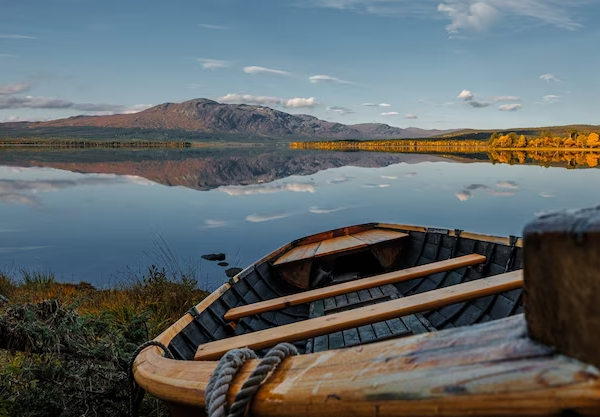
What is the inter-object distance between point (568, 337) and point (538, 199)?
102 feet

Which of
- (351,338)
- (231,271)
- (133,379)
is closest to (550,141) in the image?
(231,271)

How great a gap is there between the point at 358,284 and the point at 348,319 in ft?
5.90

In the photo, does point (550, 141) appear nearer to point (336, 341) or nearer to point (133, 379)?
point (336, 341)

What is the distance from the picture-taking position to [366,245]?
7.53 m

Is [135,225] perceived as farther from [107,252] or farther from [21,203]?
[21,203]

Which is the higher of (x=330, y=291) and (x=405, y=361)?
(x=405, y=361)

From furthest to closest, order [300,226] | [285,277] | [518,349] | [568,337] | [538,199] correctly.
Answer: [538,199]
[300,226]
[285,277]
[518,349]
[568,337]

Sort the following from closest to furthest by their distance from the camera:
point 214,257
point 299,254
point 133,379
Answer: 1. point 133,379
2. point 299,254
3. point 214,257

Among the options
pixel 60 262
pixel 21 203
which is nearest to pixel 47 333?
pixel 60 262

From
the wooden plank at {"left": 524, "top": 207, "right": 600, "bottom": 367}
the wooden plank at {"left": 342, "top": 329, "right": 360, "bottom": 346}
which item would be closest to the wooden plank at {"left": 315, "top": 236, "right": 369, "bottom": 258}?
the wooden plank at {"left": 342, "top": 329, "right": 360, "bottom": 346}

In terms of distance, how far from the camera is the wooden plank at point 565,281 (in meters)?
1.07

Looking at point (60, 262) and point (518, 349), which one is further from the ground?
point (518, 349)

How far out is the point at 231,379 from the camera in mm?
1755

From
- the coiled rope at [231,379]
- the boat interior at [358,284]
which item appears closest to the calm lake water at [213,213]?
the boat interior at [358,284]
